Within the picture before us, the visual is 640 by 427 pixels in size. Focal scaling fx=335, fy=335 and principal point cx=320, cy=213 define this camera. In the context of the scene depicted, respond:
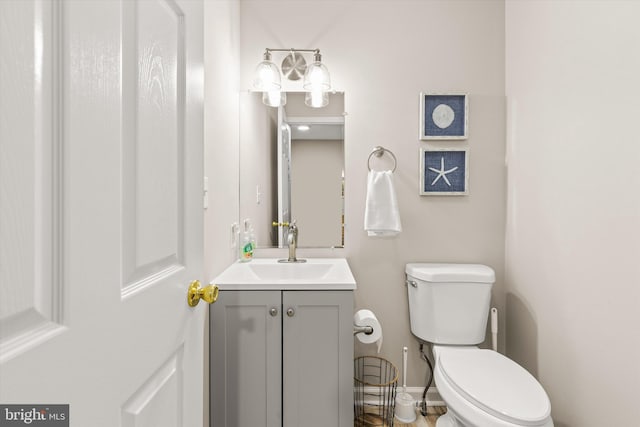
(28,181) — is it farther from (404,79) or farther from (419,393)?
(419,393)

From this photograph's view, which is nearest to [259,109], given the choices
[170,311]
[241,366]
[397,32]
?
[397,32]

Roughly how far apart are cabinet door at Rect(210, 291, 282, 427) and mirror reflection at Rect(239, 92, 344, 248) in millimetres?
582

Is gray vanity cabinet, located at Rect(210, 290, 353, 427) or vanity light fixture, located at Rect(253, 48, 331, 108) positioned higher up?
vanity light fixture, located at Rect(253, 48, 331, 108)

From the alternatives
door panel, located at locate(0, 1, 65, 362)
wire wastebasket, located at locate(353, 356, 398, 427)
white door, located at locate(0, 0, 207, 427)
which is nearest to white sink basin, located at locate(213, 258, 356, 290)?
wire wastebasket, located at locate(353, 356, 398, 427)

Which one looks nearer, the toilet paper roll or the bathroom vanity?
the bathroom vanity

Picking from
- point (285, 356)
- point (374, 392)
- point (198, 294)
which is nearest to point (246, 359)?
point (285, 356)

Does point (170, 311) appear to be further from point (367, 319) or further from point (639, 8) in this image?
point (639, 8)

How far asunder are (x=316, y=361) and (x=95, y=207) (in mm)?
1167

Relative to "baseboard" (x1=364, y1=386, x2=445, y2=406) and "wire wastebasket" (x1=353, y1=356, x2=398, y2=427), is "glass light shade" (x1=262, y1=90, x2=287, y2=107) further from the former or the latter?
"baseboard" (x1=364, y1=386, x2=445, y2=406)

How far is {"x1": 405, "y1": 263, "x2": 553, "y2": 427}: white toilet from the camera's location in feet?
3.72

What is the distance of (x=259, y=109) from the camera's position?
193cm

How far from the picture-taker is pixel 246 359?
138 centimetres

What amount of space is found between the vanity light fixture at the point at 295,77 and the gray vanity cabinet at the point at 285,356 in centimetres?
109

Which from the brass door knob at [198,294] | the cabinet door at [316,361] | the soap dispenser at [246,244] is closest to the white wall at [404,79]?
the cabinet door at [316,361]
